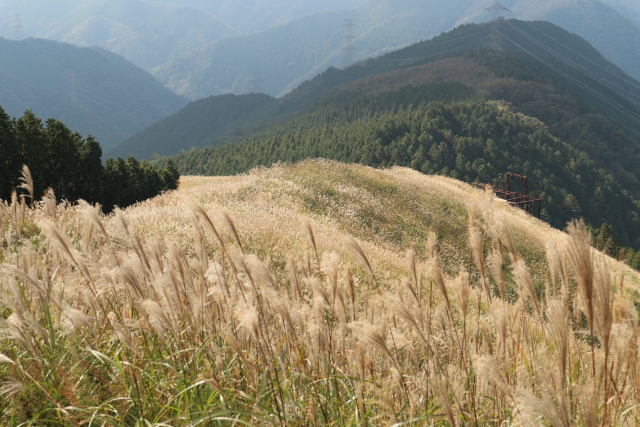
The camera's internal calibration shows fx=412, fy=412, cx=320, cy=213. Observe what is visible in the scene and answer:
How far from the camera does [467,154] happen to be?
99.9 m

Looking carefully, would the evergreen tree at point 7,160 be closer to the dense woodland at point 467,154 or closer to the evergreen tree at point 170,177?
the evergreen tree at point 170,177

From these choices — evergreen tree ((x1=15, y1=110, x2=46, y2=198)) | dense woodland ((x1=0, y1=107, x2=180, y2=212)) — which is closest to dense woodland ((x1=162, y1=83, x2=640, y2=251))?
dense woodland ((x1=0, y1=107, x2=180, y2=212))

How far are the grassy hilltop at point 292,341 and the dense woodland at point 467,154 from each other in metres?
83.4

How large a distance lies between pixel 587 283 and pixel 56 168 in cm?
2995

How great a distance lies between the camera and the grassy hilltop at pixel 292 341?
175 cm

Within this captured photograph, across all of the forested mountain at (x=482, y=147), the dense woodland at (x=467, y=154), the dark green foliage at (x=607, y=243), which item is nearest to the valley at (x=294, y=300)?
the dark green foliage at (x=607, y=243)

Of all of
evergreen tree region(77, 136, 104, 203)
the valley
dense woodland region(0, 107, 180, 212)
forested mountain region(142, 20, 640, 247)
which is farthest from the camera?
forested mountain region(142, 20, 640, 247)

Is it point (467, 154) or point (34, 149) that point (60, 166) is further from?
point (467, 154)

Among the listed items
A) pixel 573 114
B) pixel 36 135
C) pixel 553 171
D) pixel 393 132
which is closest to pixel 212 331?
pixel 36 135

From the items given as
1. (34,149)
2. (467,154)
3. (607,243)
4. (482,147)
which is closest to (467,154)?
(467,154)

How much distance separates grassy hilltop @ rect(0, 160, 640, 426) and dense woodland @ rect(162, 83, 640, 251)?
8340cm

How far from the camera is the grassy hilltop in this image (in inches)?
69.1

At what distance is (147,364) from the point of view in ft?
8.77

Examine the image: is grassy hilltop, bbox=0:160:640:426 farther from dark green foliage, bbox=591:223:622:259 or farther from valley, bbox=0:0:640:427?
dark green foliage, bbox=591:223:622:259
